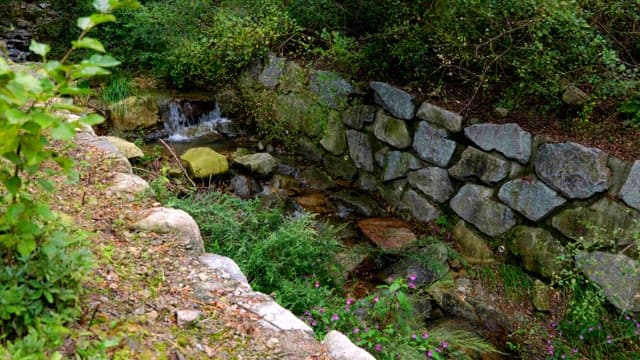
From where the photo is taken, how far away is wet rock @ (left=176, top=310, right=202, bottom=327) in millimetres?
1787

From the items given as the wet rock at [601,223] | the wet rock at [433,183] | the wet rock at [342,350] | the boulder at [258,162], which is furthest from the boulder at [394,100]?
the wet rock at [342,350]

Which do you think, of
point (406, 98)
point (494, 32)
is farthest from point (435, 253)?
point (494, 32)

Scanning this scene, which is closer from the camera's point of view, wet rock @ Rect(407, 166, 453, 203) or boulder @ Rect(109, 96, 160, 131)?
wet rock @ Rect(407, 166, 453, 203)

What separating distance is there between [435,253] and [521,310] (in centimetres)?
75

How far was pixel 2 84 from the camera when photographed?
1273 mm

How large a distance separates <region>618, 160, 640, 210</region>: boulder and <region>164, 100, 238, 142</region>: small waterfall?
3977 mm

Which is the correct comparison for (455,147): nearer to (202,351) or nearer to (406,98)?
(406,98)

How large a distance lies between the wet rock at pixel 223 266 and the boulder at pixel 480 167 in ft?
8.77

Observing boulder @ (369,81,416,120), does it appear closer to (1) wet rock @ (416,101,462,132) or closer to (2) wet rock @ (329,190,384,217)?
(1) wet rock @ (416,101,462,132)

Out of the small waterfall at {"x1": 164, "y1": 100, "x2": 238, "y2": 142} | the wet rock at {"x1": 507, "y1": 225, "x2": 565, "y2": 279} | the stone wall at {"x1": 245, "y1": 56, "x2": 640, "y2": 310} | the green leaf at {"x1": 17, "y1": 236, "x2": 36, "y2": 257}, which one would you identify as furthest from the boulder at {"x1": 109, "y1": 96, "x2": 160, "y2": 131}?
the green leaf at {"x1": 17, "y1": 236, "x2": 36, "y2": 257}

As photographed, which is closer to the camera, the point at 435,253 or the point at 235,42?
the point at 435,253

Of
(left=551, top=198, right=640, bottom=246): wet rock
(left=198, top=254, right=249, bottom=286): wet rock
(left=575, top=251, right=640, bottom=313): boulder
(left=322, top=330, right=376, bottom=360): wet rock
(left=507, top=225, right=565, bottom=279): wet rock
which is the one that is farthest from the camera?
(left=507, top=225, right=565, bottom=279): wet rock

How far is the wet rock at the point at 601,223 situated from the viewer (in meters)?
3.62

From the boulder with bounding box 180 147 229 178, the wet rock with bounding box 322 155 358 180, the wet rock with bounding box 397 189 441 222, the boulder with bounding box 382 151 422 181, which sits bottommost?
the boulder with bounding box 180 147 229 178
